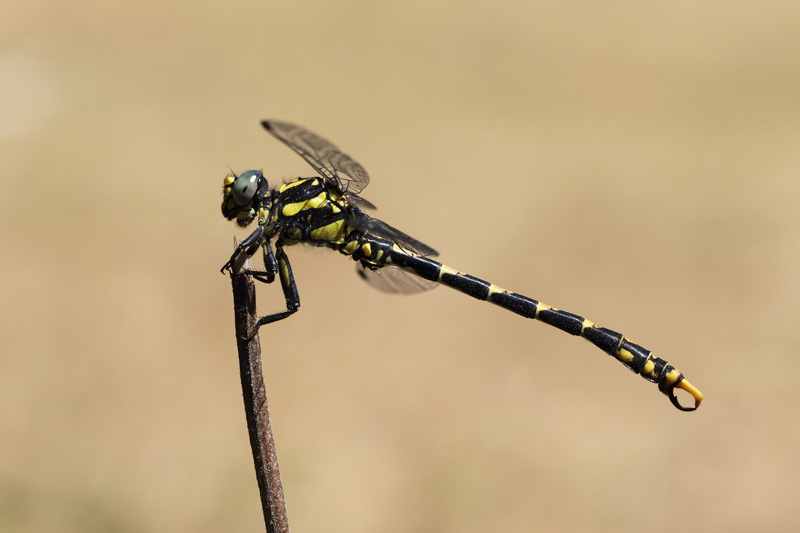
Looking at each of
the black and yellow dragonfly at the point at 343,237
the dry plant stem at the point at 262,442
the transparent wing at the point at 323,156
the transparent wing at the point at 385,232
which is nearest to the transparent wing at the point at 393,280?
the black and yellow dragonfly at the point at 343,237

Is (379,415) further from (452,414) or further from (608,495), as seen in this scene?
(608,495)

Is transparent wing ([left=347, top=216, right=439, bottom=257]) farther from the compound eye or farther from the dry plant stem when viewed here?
the dry plant stem

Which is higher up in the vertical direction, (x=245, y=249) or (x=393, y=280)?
(x=393, y=280)

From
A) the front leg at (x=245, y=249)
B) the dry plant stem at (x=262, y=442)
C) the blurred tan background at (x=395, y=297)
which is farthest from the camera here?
the blurred tan background at (x=395, y=297)

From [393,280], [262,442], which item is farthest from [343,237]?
[262,442]

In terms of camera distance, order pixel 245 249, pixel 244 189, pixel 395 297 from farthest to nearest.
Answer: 1. pixel 395 297
2. pixel 244 189
3. pixel 245 249

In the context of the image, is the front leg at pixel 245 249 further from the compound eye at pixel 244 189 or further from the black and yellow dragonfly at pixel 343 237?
the compound eye at pixel 244 189

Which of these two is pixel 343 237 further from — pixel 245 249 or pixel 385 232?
pixel 245 249

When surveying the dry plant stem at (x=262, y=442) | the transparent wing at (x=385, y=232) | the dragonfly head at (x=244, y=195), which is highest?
the transparent wing at (x=385, y=232)
